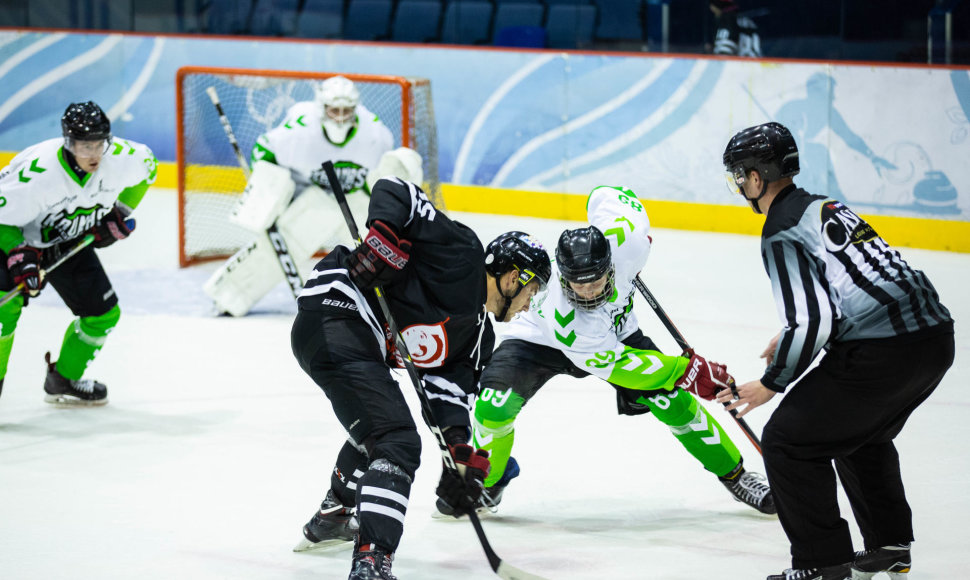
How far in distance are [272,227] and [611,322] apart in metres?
3.29

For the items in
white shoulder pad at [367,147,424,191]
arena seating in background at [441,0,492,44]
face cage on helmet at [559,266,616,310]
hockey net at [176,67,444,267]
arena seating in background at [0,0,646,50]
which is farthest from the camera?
arena seating in background at [441,0,492,44]

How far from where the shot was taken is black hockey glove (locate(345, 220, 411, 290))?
2.75 m

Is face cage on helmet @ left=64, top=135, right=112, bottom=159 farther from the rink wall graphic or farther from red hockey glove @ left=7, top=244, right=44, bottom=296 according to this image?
the rink wall graphic

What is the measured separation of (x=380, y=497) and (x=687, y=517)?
3.89ft

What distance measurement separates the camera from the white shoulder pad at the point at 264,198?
20.2 feet

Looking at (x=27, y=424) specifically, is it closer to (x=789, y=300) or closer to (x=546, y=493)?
(x=546, y=493)

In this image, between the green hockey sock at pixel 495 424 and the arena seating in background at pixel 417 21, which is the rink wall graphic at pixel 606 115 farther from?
the green hockey sock at pixel 495 424

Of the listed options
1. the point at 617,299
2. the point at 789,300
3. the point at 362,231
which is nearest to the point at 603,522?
the point at 617,299

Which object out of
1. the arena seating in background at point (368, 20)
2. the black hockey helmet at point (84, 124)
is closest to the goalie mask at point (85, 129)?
the black hockey helmet at point (84, 124)

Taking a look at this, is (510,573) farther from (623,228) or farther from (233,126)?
(233,126)

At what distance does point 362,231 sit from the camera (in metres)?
6.36

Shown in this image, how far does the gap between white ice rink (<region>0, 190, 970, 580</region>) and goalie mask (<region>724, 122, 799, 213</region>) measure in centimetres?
103

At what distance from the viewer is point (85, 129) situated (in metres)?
4.29

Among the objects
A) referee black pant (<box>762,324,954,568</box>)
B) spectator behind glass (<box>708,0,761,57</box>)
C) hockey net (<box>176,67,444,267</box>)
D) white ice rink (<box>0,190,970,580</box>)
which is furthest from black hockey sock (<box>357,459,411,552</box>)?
spectator behind glass (<box>708,0,761,57</box>)
